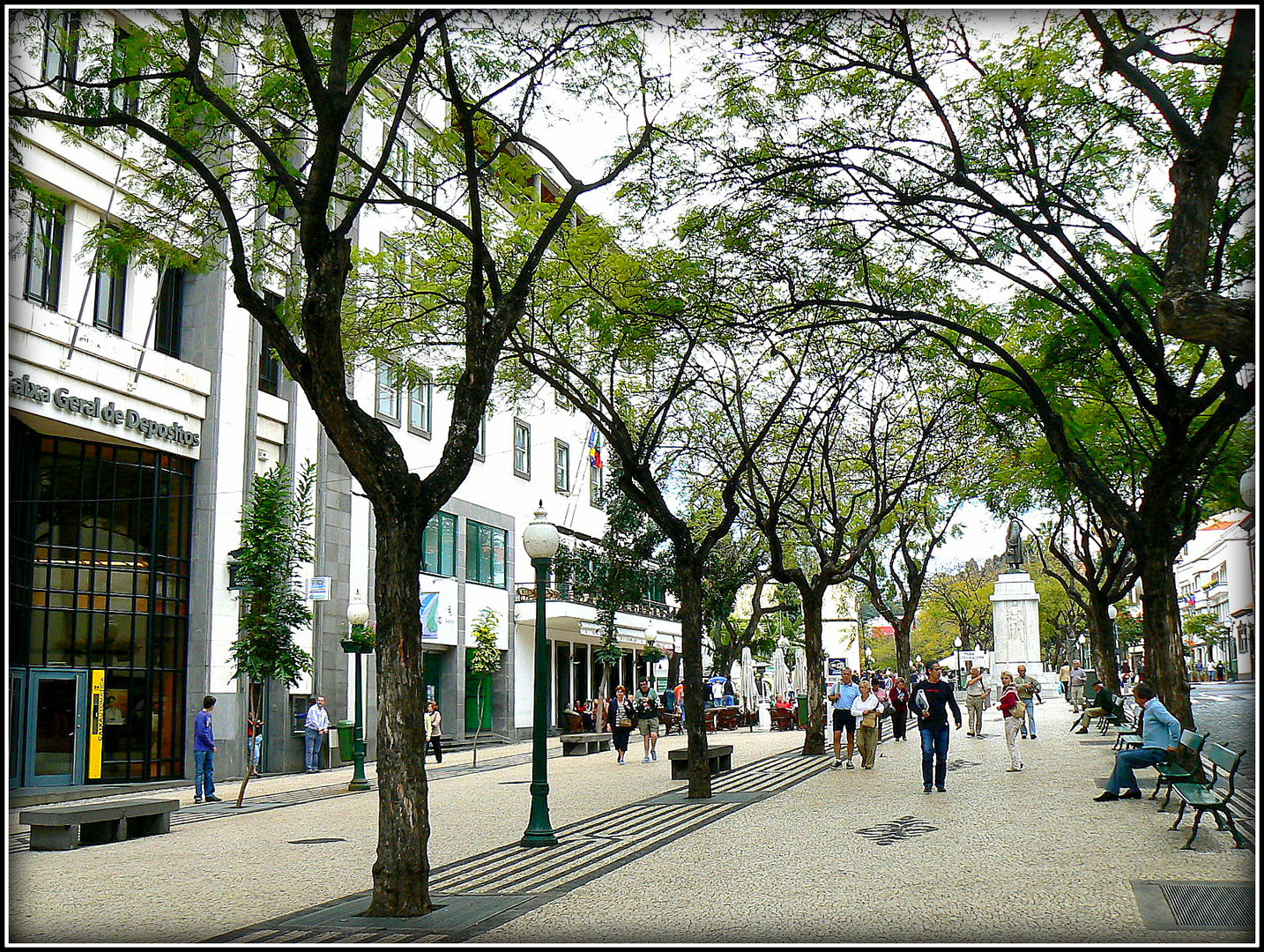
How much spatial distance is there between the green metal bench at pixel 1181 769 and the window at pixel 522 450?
30002mm

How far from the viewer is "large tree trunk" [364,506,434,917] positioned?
9.30 meters

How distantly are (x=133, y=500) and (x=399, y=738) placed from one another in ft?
54.3

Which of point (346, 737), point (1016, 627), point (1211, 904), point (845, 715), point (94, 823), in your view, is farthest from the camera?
point (1016, 627)

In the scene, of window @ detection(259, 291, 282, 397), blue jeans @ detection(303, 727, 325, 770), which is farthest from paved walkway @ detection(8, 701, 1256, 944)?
window @ detection(259, 291, 282, 397)

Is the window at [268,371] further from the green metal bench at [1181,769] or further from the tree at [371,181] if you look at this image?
the green metal bench at [1181,769]

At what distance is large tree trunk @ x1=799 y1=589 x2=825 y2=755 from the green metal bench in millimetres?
11914

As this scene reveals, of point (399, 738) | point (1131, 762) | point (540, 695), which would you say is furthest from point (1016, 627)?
point (399, 738)

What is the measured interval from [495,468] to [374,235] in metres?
10.7

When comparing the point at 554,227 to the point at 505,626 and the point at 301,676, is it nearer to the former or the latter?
the point at 301,676

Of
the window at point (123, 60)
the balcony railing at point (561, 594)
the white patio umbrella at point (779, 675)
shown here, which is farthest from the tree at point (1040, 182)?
the white patio umbrella at point (779, 675)

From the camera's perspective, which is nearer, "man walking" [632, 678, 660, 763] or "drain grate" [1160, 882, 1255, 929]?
"drain grate" [1160, 882, 1255, 929]

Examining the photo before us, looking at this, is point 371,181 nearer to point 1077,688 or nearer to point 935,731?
point 935,731

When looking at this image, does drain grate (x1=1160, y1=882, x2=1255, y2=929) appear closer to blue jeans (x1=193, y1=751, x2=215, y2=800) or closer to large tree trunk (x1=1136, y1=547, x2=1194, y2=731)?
large tree trunk (x1=1136, y1=547, x2=1194, y2=731)

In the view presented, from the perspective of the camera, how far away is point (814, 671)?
1061 inches
